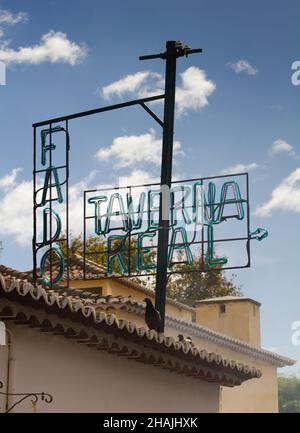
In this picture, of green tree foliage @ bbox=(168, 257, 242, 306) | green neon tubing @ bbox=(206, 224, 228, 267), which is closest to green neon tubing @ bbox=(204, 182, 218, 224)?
green neon tubing @ bbox=(206, 224, 228, 267)

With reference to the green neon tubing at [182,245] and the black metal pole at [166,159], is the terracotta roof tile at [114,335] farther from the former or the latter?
the green neon tubing at [182,245]

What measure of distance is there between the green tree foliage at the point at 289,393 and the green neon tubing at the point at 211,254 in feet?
146

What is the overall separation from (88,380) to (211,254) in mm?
5015

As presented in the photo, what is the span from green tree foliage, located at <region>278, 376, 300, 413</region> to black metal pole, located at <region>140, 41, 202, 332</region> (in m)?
45.4

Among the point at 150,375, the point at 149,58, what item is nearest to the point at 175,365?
the point at 150,375

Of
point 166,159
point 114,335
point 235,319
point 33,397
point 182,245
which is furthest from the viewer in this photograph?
point 235,319

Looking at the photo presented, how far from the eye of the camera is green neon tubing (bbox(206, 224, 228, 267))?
18.4 m

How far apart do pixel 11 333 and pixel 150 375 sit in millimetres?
3662

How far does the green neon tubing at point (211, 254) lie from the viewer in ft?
60.3

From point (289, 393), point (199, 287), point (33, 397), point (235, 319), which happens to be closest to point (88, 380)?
point (33, 397)

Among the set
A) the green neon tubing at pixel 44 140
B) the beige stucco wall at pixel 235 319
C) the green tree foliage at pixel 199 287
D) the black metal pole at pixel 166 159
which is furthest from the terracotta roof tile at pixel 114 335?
the green tree foliage at pixel 199 287

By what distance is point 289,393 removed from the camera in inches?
2795

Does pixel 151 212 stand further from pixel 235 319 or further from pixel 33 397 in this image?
pixel 235 319
